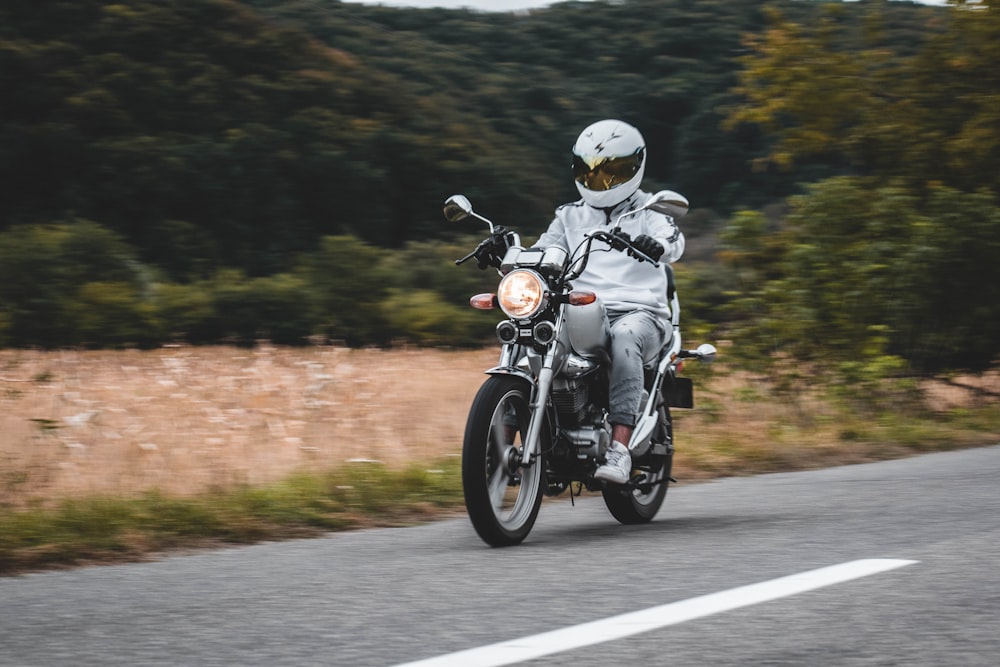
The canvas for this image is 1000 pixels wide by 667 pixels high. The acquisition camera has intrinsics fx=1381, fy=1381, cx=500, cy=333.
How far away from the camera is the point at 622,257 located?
687 centimetres

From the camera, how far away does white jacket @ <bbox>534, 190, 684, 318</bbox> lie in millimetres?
6758

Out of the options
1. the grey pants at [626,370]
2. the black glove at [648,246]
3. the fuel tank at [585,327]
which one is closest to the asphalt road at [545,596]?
the grey pants at [626,370]

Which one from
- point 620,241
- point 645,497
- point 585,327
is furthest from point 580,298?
point 645,497

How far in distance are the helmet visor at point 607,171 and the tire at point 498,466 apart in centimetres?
129

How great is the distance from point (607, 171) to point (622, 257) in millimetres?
434

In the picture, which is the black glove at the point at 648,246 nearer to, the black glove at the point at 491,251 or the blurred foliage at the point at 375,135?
the black glove at the point at 491,251

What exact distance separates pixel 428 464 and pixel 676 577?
4.68 m

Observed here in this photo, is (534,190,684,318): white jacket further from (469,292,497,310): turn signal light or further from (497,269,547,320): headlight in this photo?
(497,269,547,320): headlight

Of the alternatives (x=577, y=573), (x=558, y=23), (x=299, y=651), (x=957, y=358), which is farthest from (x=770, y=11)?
(x=558, y=23)

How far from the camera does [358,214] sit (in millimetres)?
62875

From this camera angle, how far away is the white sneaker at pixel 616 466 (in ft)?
20.4

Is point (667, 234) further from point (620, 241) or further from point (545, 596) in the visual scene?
point (545, 596)

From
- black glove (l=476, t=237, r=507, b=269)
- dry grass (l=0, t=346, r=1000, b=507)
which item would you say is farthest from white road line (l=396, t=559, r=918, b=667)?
dry grass (l=0, t=346, r=1000, b=507)

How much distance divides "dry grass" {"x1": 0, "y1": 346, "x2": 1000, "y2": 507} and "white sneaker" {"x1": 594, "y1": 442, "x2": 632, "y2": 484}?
293 cm
